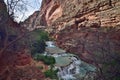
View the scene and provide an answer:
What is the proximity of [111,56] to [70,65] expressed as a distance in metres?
7.10

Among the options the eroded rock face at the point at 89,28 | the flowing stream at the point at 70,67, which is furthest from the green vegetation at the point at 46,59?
the eroded rock face at the point at 89,28

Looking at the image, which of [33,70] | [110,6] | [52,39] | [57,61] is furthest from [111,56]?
[52,39]

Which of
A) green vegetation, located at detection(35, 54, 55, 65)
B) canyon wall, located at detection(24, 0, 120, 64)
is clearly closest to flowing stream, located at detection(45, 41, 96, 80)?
green vegetation, located at detection(35, 54, 55, 65)

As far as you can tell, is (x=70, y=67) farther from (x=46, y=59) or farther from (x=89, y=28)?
(x=89, y=28)

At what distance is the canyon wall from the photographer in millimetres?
24953

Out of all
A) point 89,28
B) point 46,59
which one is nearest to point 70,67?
point 46,59

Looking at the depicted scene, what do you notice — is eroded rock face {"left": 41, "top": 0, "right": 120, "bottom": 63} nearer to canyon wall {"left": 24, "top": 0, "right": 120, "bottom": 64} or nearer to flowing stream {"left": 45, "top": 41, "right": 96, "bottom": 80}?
canyon wall {"left": 24, "top": 0, "right": 120, "bottom": 64}

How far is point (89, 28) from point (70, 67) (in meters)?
7.54

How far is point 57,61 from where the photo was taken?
1013 inches

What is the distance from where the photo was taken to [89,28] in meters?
30.6

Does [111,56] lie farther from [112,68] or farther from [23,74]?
[23,74]

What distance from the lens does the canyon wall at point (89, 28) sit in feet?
81.9

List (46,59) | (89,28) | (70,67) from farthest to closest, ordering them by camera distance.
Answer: (89,28) → (46,59) → (70,67)

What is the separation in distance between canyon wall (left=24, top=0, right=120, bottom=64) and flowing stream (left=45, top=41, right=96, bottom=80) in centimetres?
93
